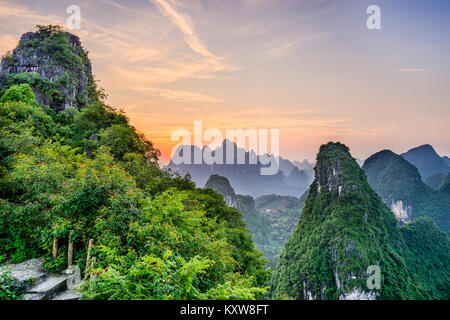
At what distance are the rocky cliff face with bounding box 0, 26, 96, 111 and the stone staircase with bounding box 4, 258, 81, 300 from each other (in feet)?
61.2

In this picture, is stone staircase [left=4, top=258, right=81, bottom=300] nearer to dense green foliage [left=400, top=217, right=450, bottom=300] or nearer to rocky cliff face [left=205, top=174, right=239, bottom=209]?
dense green foliage [left=400, top=217, right=450, bottom=300]

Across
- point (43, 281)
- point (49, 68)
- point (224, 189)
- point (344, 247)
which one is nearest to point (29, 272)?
point (43, 281)

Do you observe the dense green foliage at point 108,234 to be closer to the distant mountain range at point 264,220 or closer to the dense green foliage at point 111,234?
the dense green foliage at point 111,234

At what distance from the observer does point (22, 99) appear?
47.9ft

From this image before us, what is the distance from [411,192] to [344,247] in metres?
61.7

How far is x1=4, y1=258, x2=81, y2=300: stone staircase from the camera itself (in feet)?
13.4

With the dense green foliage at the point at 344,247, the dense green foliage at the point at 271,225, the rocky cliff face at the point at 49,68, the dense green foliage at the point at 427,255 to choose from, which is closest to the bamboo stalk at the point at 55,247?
the rocky cliff face at the point at 49,68

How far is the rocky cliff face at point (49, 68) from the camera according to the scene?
63.0ft

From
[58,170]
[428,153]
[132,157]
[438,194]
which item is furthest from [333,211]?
[428,153]

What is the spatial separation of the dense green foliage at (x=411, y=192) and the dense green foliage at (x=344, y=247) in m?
35.4
